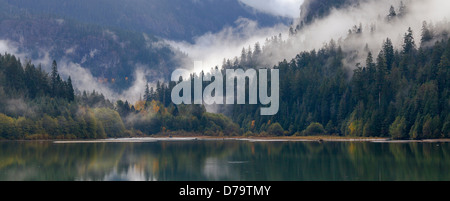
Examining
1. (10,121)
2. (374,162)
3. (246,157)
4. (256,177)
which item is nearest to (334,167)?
(374,162)

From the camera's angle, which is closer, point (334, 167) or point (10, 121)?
point (334, 167)

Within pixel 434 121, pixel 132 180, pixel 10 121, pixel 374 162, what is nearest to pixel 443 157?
pixel 374 162

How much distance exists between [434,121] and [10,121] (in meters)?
128

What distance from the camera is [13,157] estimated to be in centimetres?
11512

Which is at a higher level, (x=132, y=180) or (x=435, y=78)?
(x=435, y=78)

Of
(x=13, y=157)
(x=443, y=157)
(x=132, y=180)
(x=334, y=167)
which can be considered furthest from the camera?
(x=13, y=157)

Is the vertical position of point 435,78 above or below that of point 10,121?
above

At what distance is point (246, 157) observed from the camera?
4633 inches
